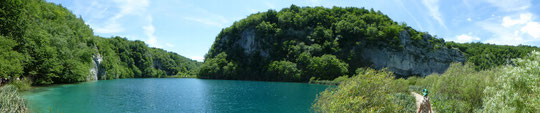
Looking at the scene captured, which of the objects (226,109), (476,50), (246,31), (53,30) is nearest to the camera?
(226,109)

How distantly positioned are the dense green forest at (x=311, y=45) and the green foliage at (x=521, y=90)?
77.0 m

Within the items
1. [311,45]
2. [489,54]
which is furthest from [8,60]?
[489,54]

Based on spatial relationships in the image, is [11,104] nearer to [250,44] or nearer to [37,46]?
[37,46]

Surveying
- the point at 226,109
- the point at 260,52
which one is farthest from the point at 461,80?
the point at 260,52

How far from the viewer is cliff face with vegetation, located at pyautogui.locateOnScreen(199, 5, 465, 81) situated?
322 feet

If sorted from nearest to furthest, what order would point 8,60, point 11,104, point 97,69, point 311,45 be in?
point 11,104 < point 8,60 < point 97,69 < point 311,45

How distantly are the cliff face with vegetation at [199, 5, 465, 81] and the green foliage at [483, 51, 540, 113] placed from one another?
254 feet

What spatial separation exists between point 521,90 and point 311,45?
9761 cm

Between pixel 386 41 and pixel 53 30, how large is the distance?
323ft

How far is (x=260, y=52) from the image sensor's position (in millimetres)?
122125

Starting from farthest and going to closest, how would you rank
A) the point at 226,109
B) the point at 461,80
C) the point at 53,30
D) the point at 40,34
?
the point at 53,30 → the point at 40,34 → the point at 226,109 → the point at 461,80

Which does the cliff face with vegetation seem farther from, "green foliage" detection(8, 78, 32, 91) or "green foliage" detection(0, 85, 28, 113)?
"green foliage" detection(0, 85, 28, 113)

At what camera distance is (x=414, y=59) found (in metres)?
98.4

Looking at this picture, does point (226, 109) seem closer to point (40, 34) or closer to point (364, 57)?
point (40, 34)
